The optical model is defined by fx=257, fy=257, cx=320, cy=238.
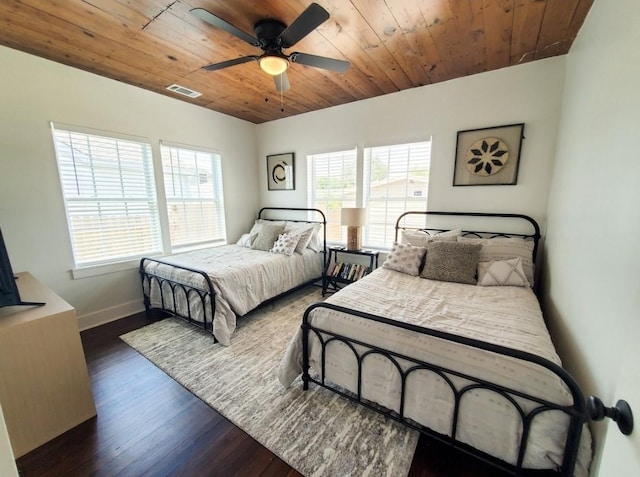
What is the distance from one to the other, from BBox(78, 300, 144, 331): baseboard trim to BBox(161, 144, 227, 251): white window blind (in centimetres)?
82

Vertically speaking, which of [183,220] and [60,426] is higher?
[183,220]

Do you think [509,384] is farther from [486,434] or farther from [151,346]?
[151,346]

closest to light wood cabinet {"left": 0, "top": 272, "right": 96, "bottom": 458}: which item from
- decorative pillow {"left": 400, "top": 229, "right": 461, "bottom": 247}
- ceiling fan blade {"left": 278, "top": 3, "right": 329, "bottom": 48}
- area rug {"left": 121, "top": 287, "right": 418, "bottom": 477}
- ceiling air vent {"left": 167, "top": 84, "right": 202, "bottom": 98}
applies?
area rug {"left": 121, "top": 287, "right": 418, "bottom": 477}

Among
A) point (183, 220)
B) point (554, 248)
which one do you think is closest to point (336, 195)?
point (183, 220)

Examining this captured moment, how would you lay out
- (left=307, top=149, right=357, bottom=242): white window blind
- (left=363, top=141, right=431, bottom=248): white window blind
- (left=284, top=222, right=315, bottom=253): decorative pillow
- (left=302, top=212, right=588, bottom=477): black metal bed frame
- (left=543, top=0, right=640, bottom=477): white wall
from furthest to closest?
(left=307, top=149, right=357, bottom=242): white window blind
(left=284, top=222, right=315, bottom=253): decorative pillow
(left=363, top=141, right=431, bottom=248): white window blind
(left=302, top=212, right=588, bottom=477): black metal bed frame
(left=543, top=0, right=640, bottom=477): white wall

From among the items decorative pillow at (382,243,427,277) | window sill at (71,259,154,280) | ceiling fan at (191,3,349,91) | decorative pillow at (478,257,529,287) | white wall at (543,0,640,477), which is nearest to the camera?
white wall at (543,0,640,477)

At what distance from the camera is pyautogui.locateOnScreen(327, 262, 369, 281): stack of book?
3.39m

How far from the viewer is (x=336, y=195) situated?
3.81m

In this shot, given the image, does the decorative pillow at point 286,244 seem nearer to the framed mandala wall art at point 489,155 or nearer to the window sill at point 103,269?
the window sill at point 103,269

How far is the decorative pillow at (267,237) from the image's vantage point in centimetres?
357

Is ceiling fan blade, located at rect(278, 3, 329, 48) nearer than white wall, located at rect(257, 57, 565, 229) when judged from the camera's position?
Yes

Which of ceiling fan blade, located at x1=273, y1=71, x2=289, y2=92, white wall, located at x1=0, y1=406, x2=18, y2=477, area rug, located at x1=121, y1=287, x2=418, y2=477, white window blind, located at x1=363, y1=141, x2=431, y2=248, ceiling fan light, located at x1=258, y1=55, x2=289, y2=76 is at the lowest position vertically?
area rug, located at x1=121, y1=287, x2=418, y2=477

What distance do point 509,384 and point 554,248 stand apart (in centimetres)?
162

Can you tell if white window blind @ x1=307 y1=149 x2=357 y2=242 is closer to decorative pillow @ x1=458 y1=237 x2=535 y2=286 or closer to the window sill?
decorative pillow @ x1=458 y1=237 x2=535 y2=286
